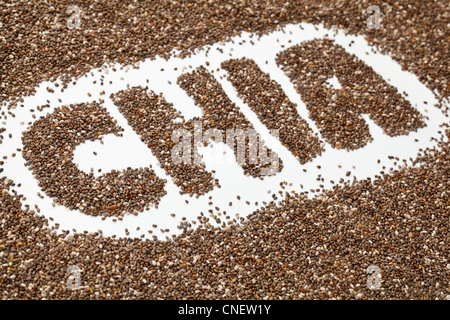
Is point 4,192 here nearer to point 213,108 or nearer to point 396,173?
point 213,108

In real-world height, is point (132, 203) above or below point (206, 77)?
below

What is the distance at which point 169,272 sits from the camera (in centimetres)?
301

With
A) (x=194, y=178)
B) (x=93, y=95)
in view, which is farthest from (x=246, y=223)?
(x=93, y=95)

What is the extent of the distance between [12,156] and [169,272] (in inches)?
63.0

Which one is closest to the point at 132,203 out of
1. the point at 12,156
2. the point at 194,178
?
the point at 194,178

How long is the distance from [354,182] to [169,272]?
1741 mm

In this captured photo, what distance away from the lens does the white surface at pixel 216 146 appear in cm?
322

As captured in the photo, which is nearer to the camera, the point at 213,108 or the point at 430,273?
the point at 430,273

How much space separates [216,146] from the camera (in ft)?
11.5

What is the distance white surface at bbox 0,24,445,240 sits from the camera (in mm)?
3223
